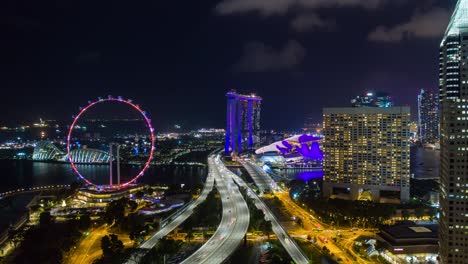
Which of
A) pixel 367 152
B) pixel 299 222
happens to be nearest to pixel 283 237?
pixel 299 222

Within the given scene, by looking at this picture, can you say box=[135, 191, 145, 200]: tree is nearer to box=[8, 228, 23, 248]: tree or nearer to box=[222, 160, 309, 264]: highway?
box=[222, 160, 309, 264]: highway

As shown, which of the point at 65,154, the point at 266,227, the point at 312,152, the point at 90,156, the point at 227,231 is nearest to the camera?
the point at 266,227

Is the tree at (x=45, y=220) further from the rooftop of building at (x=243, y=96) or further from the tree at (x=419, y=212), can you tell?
the rooftop of building at (x=243, y=96)

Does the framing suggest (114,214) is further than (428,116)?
No

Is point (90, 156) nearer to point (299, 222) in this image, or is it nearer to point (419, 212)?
point (299, 222)

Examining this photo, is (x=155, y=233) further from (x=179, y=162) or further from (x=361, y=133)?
(x=179, y=162)

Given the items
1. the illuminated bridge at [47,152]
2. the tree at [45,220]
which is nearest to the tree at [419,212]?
the tree at [45,220]

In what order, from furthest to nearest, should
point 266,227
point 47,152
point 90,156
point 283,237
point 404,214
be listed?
point 47,152
point 90,156
point 404,214
point 266,227
point 283,237
